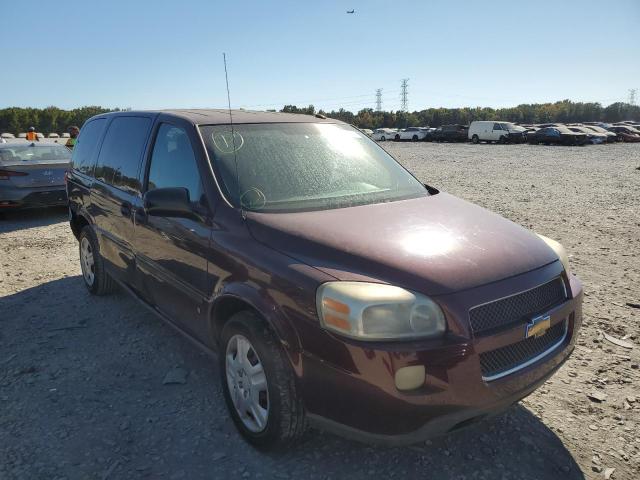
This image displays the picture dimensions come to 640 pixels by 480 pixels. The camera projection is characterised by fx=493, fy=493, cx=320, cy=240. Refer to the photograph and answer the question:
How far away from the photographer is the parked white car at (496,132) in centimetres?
3868

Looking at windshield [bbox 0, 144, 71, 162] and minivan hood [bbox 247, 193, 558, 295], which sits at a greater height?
windshield [bbox 0, 144, 71, 162]

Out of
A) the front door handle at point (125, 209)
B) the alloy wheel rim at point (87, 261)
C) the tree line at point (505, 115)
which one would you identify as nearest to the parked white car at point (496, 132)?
the alloy wheel rim at point (87, 261)

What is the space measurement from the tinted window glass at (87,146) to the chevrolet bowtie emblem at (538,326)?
422cm

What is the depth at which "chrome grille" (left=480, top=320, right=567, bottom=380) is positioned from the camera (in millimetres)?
2262

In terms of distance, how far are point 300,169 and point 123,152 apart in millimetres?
1824

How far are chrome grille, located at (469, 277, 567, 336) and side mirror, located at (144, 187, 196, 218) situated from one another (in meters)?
1.75

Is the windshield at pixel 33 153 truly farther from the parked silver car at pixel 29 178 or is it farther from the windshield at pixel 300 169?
the windshield at pixel 300 169

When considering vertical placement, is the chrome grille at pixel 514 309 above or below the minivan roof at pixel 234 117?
below

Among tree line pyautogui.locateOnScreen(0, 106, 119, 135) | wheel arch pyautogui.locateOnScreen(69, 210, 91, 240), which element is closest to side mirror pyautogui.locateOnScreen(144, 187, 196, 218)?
wheel arch pyautogui.locateOnScreen(69, 210, 91, 240)

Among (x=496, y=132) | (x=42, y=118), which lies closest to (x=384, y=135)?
(x=496, y=132)

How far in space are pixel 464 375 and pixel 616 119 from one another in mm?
115674

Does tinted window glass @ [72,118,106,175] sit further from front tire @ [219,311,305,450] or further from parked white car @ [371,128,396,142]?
parked white car @ [371,128,396,142]

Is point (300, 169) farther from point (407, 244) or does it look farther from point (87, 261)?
point (87, 261)

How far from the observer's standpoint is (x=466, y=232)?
8.97 ft
